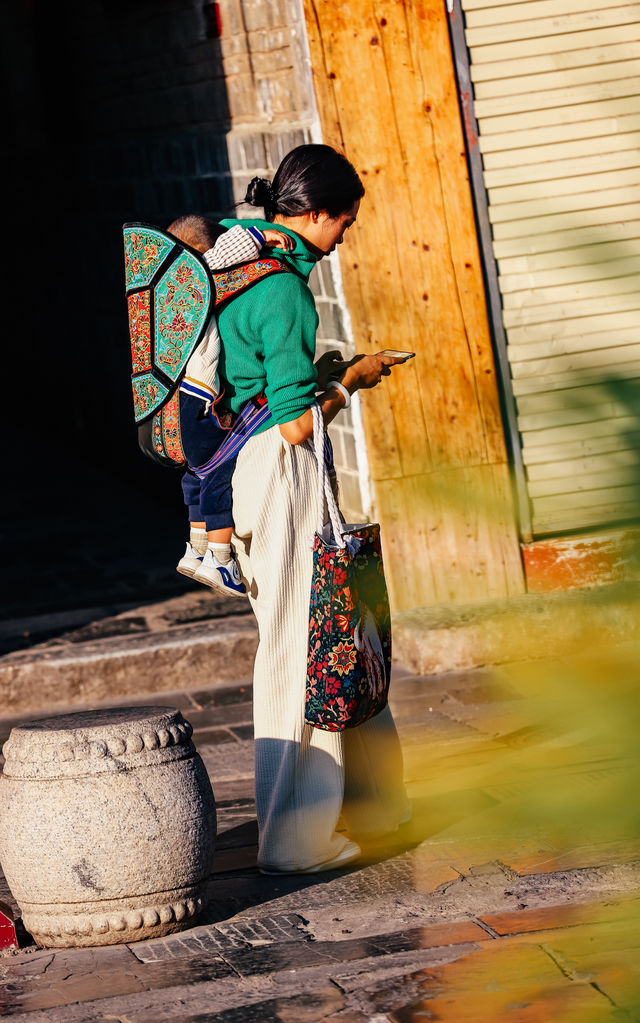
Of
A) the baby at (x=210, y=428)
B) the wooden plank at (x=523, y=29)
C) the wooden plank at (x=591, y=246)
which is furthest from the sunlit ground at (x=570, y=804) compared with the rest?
the wooden plank at (x=523, y=29)

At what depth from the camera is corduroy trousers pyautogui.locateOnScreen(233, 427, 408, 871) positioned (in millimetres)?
4074

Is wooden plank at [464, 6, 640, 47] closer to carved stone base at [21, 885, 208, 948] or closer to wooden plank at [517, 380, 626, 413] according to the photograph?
carved stone base at [21, 885, 208, 948]

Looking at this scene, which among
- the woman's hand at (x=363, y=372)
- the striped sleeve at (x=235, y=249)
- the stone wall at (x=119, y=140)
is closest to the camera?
the striped sleeve at (x=235, y=249)

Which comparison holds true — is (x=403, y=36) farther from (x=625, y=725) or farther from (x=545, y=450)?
(x=625, y=725)

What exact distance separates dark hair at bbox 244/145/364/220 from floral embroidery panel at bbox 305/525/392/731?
37.6 inches

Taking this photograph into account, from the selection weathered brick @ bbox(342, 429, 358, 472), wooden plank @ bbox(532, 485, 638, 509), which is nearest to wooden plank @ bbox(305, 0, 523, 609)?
weathered brick @ bbox(342, 429, 358, 472)

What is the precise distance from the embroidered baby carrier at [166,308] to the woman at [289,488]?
80 mm

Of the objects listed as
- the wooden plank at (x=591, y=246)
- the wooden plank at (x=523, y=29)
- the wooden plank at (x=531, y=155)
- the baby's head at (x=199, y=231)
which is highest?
the wooden plank at (x=523, y=29)

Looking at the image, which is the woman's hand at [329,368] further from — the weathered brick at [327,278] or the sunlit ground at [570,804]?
the sunlit ground at [570,804]

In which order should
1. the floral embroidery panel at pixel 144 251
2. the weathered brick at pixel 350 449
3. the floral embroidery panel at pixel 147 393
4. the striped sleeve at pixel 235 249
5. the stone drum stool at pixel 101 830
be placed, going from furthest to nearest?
the weathered brick at pixel 350 449, the striped sleeve at pixel 235 249, the floral embroidery panel at pixel 147 393, the stone drum stool at pixel 101 830, the floral embroidery panel at pixel 144 251

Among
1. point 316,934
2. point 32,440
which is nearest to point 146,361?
point 316,934

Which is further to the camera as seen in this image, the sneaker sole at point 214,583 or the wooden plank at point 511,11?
the wooden plank at point 511,11

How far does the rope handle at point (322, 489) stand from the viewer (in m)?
3.95

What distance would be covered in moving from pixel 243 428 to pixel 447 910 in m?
1.49
